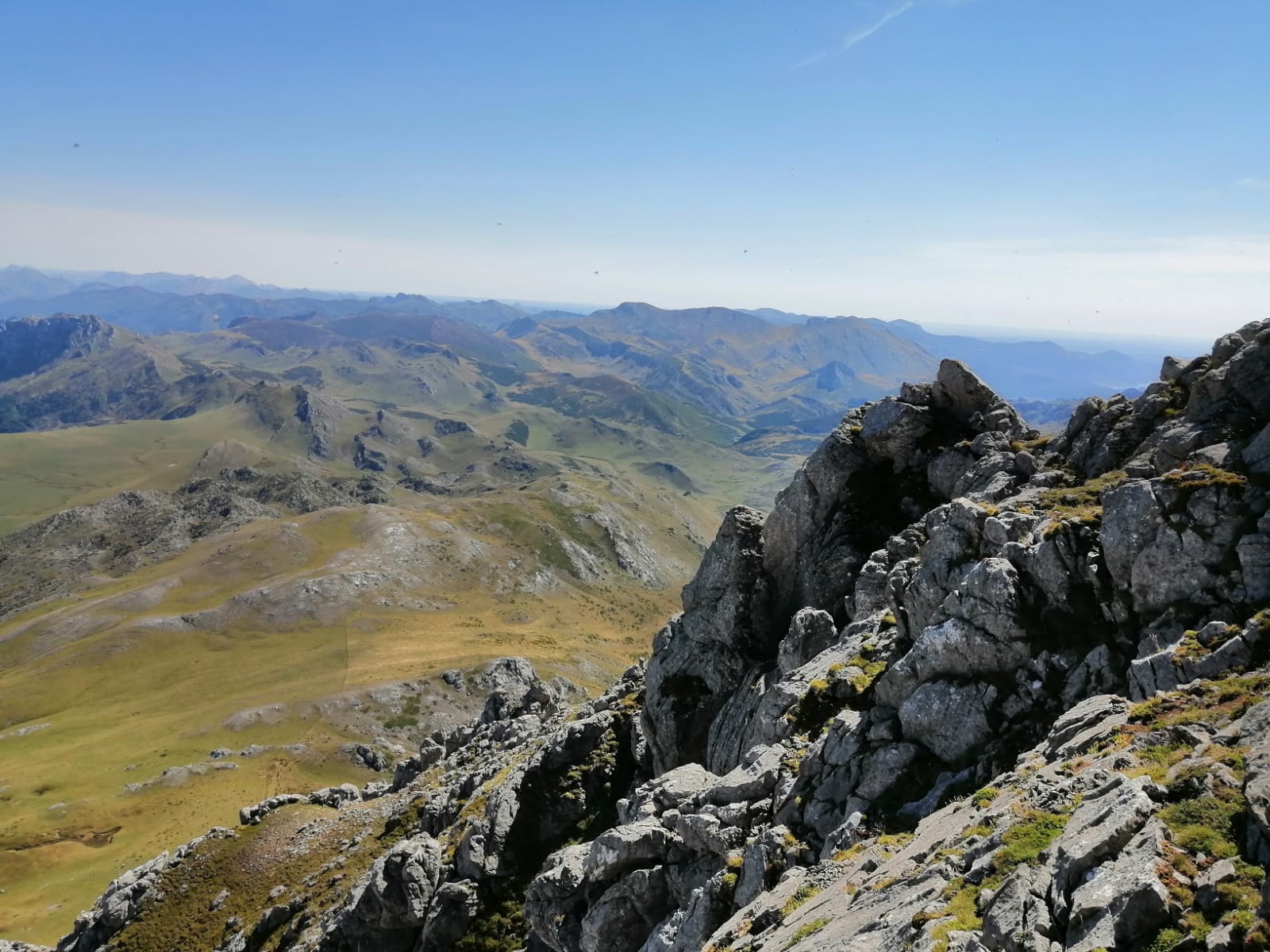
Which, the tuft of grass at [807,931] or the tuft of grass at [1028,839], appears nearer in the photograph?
the tuft of grass at [1028,839]

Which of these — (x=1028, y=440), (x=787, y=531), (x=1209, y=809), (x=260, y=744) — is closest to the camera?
(x=1209, y=809)

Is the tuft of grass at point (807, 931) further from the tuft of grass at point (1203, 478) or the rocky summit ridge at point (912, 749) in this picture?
the tuft of grass at point (1203, 478)

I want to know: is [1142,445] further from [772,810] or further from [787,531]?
[772,810]

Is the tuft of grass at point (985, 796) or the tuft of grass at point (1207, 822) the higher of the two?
the tuft of grass at point (1207, 822)

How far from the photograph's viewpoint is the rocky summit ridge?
717 inches

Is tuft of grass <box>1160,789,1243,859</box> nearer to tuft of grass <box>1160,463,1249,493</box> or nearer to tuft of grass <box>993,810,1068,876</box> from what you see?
tuft of grass <box>993,810,1068,876</box>

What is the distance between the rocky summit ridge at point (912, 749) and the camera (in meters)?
18.2

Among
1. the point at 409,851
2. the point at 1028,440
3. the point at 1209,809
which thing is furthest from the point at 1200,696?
the point at 409,851

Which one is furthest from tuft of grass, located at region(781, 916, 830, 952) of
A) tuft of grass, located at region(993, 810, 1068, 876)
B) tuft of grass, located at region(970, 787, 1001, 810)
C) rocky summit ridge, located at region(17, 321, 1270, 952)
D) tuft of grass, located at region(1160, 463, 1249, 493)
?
tuft of grass, located at region(1160, 463, 1249, 493)

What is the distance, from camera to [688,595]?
190 ft

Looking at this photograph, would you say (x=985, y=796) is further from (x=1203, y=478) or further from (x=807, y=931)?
(x=1203, y=478)

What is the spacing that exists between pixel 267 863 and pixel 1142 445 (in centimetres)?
7899

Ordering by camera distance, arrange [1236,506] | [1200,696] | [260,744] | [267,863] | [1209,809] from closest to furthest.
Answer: [1209,809] < [1200,696] < [1236,506] < [267,863] < [260,744]

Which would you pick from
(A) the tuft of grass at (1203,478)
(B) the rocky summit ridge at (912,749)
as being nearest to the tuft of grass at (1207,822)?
(B) the rocky summit ridge at (912,749)
